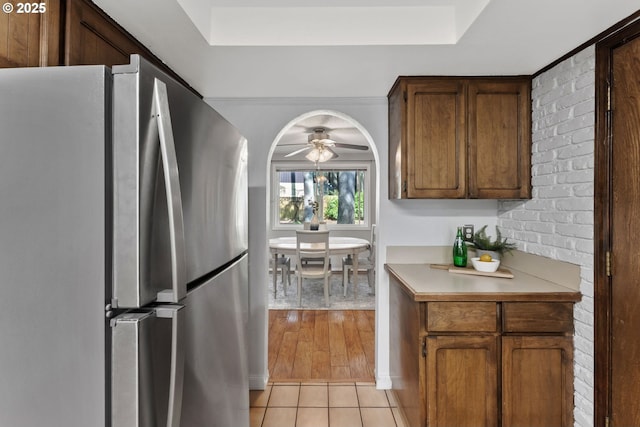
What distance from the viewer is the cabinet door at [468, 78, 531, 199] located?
6.78ft

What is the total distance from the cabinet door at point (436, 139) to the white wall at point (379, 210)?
37 centimetres

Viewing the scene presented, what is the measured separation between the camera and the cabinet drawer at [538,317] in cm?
166

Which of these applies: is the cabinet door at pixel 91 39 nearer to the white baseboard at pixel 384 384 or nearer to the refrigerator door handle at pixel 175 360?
the refrigerator door handle at pixel 175 360

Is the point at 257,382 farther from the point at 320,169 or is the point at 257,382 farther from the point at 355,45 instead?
the point at 320,169

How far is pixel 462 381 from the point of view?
1648 millimetres

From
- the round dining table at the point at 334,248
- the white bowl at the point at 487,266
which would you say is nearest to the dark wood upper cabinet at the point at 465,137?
the white bowl at the point at 487,266

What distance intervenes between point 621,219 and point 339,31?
1.60 metres

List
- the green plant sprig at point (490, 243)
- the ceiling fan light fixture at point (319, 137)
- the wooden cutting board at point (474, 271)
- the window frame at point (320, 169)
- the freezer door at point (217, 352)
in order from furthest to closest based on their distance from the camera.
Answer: the window frame at point (320, 169) < the ceiling fan light fixture at point (319, 137) < the green plant sprig at point (490, 243) < the wooden cutting board at point (474, 271) < the freezer door at point (217, 352)

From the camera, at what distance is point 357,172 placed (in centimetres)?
653

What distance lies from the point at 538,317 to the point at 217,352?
154 cm

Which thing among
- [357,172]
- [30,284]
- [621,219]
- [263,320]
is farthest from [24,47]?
[357,172]

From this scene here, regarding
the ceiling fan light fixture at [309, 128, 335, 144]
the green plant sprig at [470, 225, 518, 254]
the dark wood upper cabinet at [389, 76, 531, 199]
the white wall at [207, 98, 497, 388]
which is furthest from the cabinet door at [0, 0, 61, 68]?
the ceiling fan light fixture at [309, 128, 335, 144]

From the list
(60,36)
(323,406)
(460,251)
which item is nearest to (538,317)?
(460,251)

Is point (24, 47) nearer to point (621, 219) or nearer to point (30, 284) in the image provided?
point (30, 284)
